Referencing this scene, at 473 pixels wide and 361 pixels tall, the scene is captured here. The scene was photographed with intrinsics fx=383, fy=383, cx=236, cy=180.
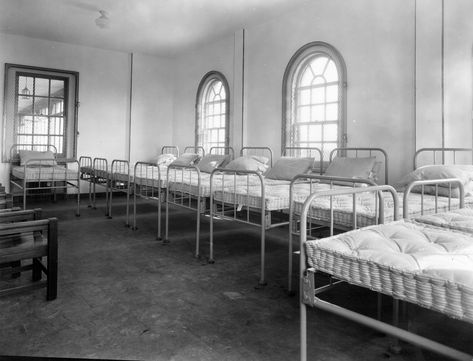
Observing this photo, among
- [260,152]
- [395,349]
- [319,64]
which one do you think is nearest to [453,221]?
[395,349]

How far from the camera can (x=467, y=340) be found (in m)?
2.14

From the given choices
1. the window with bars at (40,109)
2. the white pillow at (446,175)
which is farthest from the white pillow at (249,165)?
the window with bars at (40,109)

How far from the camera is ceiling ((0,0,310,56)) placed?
558 cm

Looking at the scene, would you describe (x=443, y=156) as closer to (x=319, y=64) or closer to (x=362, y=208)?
(x=362, y=208)

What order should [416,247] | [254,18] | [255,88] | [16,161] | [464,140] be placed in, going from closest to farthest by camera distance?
1. [416,247]
2. [464,140]
3. [254,18]
4. [255,88]
5. [16,161]

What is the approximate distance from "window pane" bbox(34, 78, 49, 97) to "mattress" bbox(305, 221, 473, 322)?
24.9 feet

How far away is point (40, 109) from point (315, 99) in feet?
17.7

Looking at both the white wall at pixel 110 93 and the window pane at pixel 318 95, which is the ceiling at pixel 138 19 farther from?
the window pane at pixel 318 95

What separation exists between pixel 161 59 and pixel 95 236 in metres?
5.41

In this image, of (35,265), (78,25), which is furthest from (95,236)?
(78,25)

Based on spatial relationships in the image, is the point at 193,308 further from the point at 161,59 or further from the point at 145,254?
the point at 161,59

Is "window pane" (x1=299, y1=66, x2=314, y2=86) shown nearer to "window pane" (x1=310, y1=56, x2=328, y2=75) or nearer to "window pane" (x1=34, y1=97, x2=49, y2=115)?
"window pane" (x1=310, y1=56, x2=328, y2=75)

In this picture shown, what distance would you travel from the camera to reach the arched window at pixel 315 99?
5.11 meters

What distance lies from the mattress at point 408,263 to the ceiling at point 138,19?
4665mm
